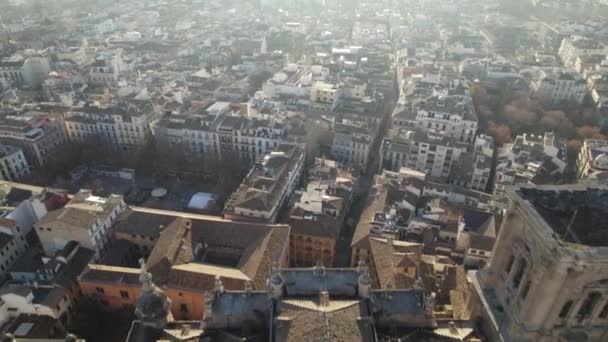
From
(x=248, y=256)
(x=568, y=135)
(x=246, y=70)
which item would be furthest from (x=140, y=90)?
(x=568, y=135)

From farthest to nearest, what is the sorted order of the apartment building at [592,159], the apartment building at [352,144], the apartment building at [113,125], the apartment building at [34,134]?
the apartment building at [113,125] → the apartment building at [352,144] → the apartment building at [34,134] → the apartment building at [592,159]

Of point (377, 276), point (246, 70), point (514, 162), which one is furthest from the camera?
point (246, 70)

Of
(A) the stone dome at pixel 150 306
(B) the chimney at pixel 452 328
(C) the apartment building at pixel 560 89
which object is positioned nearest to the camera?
(B) the chimney at pixel 452 328

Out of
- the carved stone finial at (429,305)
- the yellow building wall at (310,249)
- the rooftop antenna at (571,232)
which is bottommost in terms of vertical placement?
the yellow building wall at (310,249)

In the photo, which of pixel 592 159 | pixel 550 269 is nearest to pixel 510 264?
pixel 550 269

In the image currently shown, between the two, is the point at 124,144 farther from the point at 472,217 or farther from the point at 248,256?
the point at 472,217

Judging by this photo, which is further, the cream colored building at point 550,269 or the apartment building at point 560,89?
the apartment building at point 560,89

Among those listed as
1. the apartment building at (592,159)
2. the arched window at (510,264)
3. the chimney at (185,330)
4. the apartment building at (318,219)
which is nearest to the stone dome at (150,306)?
the chimney at (185,330)

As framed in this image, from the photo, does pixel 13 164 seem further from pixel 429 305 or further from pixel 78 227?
pixel 429 305

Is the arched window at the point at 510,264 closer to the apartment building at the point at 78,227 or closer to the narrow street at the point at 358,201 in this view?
the narrow street at the point at 358,201

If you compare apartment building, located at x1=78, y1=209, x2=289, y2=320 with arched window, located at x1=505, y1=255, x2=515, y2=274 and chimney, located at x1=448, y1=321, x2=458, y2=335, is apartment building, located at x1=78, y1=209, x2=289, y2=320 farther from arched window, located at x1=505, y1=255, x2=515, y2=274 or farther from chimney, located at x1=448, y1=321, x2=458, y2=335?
arched window, located at x1=505, y1=255, x2=515, y2=274

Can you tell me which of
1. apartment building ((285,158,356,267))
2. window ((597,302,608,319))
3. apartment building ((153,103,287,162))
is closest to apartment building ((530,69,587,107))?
apartment building ((285,158,356,267))
